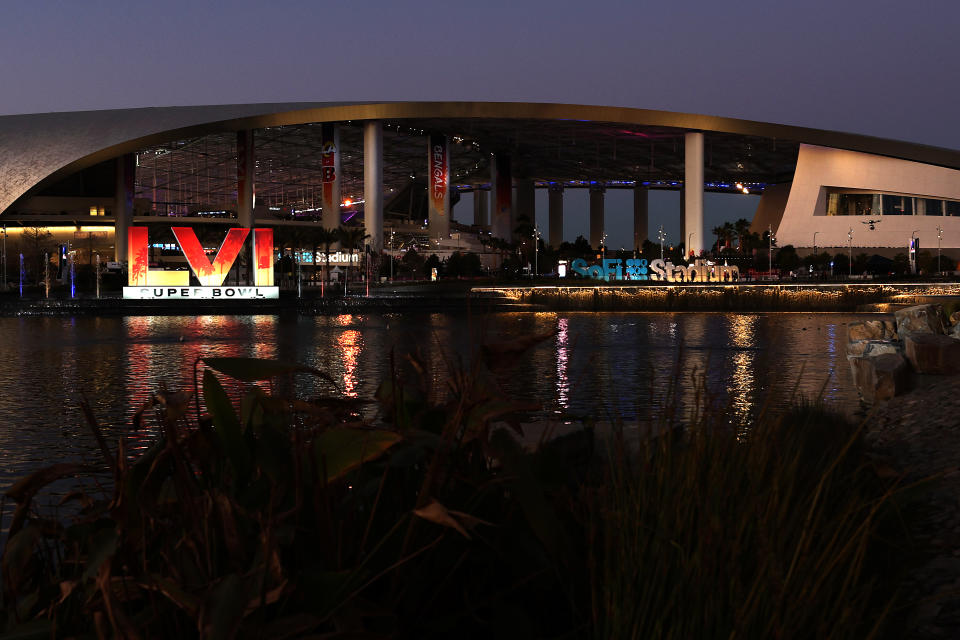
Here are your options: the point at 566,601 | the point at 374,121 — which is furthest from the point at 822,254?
the point at 566,601

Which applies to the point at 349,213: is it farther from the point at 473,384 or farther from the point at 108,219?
the point at 473,384

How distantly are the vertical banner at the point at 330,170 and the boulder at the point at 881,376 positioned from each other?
64.3 m

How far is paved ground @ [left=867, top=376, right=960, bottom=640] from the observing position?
11.0 feet

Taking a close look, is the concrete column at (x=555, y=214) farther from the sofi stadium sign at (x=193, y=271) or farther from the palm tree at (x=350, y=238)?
the sofi stadium sign at (x=193, y=271)

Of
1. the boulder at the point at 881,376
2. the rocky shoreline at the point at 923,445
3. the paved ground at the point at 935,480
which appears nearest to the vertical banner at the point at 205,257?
the rocky shoreline at the point at 923,445

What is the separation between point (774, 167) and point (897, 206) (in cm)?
1511

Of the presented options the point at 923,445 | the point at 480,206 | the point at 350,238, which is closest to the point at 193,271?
the point at 350,238

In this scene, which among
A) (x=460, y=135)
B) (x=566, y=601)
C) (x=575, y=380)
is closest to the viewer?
(x=566, y=601)

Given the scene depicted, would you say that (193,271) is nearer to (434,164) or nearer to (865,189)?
(434,164)

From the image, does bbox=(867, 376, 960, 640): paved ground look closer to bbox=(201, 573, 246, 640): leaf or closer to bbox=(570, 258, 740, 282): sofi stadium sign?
bbox=(201, 573, 246, 640): leaf

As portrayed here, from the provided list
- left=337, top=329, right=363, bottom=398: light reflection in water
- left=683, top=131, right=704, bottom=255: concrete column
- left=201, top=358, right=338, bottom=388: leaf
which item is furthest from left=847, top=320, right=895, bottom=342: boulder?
left=683, top=131, right=704, bottom=255: concrete column

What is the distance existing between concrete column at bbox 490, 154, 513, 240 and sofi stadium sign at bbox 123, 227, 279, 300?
4881cm

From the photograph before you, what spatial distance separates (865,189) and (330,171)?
45.2m

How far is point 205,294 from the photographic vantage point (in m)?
42.6
